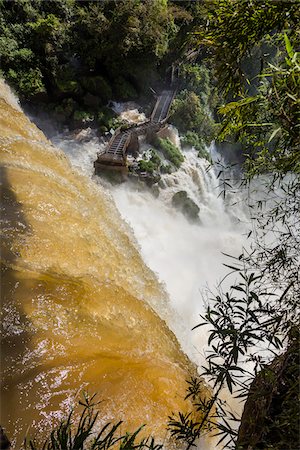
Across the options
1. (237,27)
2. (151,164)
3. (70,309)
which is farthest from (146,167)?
(237,27)

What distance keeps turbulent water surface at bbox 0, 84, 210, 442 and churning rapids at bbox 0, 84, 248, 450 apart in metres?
0.01

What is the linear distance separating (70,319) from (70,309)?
0.12 metres

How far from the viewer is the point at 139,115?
1361cm

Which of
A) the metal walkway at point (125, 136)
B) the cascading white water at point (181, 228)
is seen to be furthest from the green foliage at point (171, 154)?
the metal walkway at point (125, 136)

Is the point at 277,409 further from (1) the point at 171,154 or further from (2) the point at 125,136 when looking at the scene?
(1) the point at 171,154

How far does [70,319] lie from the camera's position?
3541mm

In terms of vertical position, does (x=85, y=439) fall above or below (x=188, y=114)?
below

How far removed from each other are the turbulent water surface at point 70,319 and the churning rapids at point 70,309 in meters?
0.01

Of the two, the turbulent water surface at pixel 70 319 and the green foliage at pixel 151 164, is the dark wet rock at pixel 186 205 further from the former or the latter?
the turbulent water surface at pixel 70 319

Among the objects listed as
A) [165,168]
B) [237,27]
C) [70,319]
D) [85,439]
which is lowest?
[85,439]

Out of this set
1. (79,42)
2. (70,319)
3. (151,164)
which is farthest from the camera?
(79,42)

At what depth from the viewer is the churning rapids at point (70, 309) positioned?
3000 mm

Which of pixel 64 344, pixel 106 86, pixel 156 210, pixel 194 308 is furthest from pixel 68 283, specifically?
pixel 106 86

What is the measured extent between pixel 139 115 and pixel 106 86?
1722 millimetres
